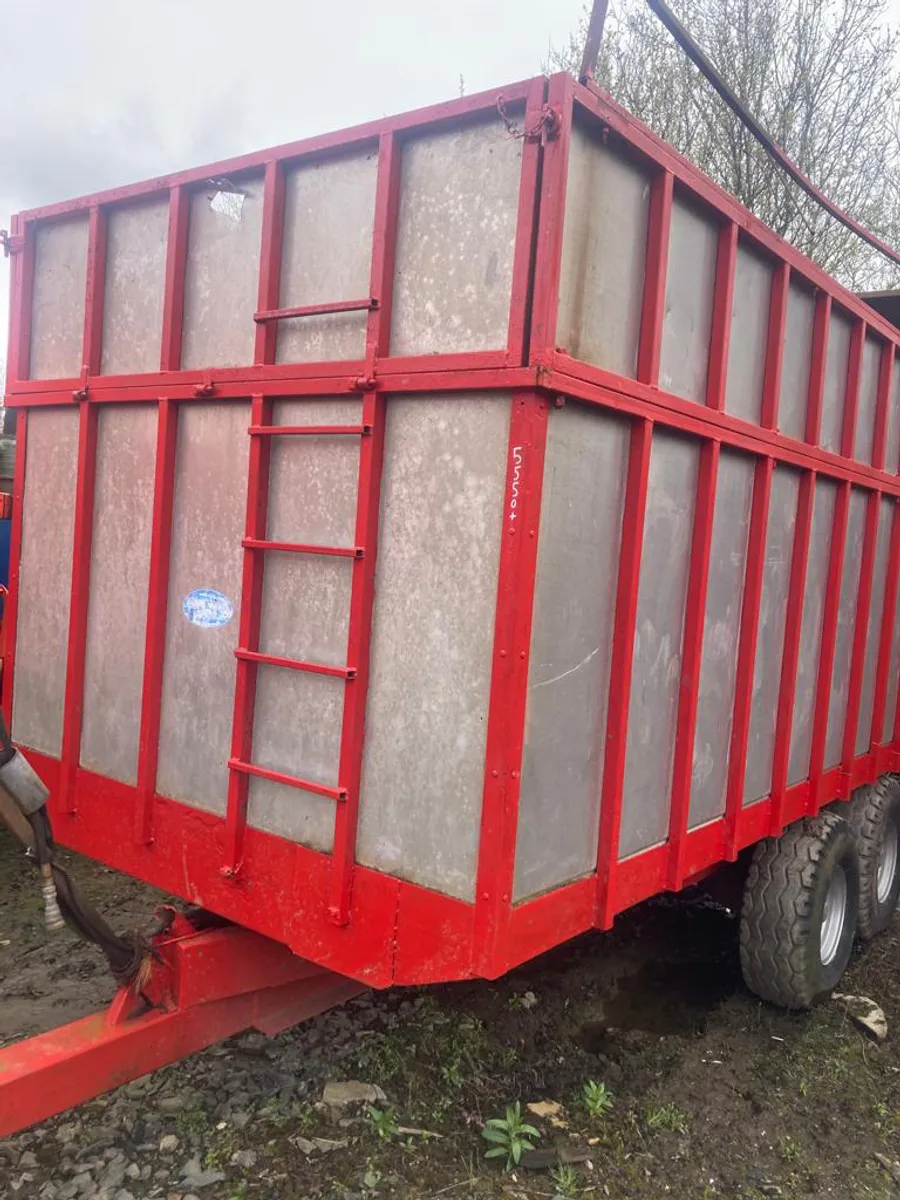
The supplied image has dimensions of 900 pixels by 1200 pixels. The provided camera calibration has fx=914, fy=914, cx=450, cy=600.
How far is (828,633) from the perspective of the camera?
3990 millimetres

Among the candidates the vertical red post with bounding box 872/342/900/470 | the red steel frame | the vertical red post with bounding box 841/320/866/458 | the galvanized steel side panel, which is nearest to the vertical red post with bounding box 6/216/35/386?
the red steel frame

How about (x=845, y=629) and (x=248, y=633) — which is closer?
(x=248, y=633)

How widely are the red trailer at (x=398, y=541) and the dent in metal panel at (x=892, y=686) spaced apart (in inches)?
62.9

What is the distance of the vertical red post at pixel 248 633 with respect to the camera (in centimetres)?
270

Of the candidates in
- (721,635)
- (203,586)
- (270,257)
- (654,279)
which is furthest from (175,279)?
(721,635)

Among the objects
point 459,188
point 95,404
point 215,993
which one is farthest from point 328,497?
point 215,993

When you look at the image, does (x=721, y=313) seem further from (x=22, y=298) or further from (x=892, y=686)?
(x=892, y=686)

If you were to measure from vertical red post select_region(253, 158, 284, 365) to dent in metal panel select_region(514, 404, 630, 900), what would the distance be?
3.13ft

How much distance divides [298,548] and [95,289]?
4.44 ft

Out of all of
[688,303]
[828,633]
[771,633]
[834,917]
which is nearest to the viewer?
[688,303]

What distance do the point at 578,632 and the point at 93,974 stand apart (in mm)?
2784

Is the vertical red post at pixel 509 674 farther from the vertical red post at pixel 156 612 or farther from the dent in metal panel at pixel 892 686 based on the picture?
the dent in metal panel at pixel 892 686

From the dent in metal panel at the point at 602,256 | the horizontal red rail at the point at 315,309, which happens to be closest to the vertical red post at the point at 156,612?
the horizontal red rail at the point at 315,309

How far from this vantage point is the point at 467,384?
2287mm
